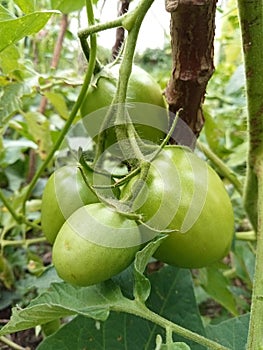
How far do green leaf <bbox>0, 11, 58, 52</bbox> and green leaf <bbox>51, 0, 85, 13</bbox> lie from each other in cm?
18

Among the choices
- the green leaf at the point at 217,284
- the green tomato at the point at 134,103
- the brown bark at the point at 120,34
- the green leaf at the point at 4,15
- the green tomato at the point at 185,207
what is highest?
the green leaf at the point at 4,15

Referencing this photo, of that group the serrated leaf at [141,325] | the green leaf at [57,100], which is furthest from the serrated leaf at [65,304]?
the green leaf at [57,100]

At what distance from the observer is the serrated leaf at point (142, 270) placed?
1.94 feet

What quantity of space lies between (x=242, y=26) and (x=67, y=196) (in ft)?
1.00

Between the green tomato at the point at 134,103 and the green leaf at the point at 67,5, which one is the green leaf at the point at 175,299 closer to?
the green tomato at the point at 134,103

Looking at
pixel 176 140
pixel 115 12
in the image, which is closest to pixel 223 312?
pixel 176 140

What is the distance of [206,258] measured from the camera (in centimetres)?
68

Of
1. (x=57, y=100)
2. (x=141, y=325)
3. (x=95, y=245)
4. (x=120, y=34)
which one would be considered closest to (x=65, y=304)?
(x=95, y=245)

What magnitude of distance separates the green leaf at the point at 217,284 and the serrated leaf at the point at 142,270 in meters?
0.43

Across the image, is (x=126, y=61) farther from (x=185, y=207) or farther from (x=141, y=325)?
→ (x=141, y=325)

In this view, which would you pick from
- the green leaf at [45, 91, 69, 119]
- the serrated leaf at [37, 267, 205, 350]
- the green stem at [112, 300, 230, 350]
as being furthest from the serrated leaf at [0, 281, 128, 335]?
the green leaf at [45, 91, 69, 119]

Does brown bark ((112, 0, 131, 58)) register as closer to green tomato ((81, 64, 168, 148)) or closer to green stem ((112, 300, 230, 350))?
green tomato ((81, 64, 168, 148))

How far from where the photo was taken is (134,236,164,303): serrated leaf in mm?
592

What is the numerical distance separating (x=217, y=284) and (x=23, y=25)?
606 mm
